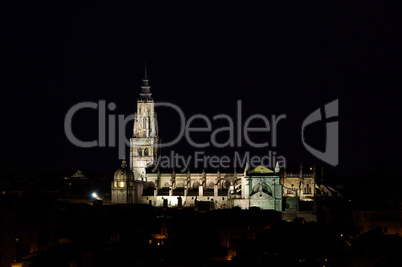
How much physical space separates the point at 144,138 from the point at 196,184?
8992 mm

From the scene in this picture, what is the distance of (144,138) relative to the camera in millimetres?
114750

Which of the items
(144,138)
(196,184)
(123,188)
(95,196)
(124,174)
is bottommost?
(95,196)

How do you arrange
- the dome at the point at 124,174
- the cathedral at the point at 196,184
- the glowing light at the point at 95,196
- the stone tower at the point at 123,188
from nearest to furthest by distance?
the cathedral at the point at 196,184
the stone tower at the point at 123,188
the dome at the point at 124,174
the glowing light at the point at 95,196

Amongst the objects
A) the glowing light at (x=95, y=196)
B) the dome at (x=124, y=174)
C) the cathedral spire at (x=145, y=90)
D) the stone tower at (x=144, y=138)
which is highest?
the cathedral spire at (x=145, y=90)

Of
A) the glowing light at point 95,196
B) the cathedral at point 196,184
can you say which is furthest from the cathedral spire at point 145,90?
the glowing light at point 95,196

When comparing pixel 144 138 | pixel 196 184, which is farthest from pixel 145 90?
pixel 196 184

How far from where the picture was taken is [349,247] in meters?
63.2

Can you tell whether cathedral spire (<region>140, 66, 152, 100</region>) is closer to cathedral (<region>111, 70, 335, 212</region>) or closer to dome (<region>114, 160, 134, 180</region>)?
cathedral (<region>111, 70, 335, 212</region>)

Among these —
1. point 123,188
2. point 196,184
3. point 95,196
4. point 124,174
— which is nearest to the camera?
point 123,188

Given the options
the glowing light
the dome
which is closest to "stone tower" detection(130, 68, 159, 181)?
the glowing light

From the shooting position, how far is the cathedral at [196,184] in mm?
101062

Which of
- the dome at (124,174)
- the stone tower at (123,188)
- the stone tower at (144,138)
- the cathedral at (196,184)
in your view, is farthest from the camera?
the stone tower at (144,138)

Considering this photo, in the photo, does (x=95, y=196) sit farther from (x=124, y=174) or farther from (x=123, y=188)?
(x=124, y=174)

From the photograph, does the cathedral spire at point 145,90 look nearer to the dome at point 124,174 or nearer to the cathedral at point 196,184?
the cathedral at point 196,184
